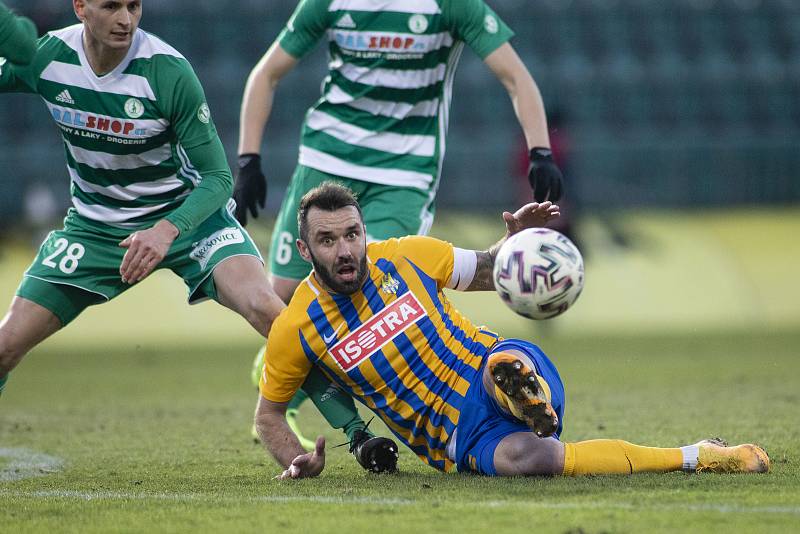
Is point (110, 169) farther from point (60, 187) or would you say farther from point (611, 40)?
point (611, 40)

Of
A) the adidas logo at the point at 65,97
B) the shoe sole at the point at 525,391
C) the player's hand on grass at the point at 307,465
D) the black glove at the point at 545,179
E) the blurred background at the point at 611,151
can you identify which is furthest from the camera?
the blurred background at the point at 611,151

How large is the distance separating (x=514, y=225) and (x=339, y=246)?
29.7 inches

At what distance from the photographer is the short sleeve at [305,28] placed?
6.55 meters

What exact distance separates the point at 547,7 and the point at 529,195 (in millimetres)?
5611

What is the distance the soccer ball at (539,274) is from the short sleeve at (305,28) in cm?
224

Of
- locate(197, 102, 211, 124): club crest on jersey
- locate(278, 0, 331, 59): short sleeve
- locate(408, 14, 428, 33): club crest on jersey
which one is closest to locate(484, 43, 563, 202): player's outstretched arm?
locate(408, 14, 428, 33): club crest on jersey

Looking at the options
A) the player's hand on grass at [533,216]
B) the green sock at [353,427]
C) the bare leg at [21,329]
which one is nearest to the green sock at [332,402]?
the green sock at [353,427]

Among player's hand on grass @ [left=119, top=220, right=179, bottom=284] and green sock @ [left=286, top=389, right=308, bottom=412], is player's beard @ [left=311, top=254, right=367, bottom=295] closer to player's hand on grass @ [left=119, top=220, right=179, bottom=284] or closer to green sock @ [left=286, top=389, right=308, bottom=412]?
player's hand on grass @ [left=119, top=220, right=179, bottom=284]

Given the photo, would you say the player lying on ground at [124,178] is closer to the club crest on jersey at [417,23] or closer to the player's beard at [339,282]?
the player's beard at [339,282]

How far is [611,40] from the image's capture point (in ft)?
62.9

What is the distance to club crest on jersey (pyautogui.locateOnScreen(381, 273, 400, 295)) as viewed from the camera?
202 inches

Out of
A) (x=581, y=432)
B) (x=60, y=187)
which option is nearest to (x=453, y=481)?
(x=581, y=432)

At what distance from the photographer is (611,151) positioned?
16344 millimetres

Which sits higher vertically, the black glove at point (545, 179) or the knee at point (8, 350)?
the black glove at point (545, 179)
